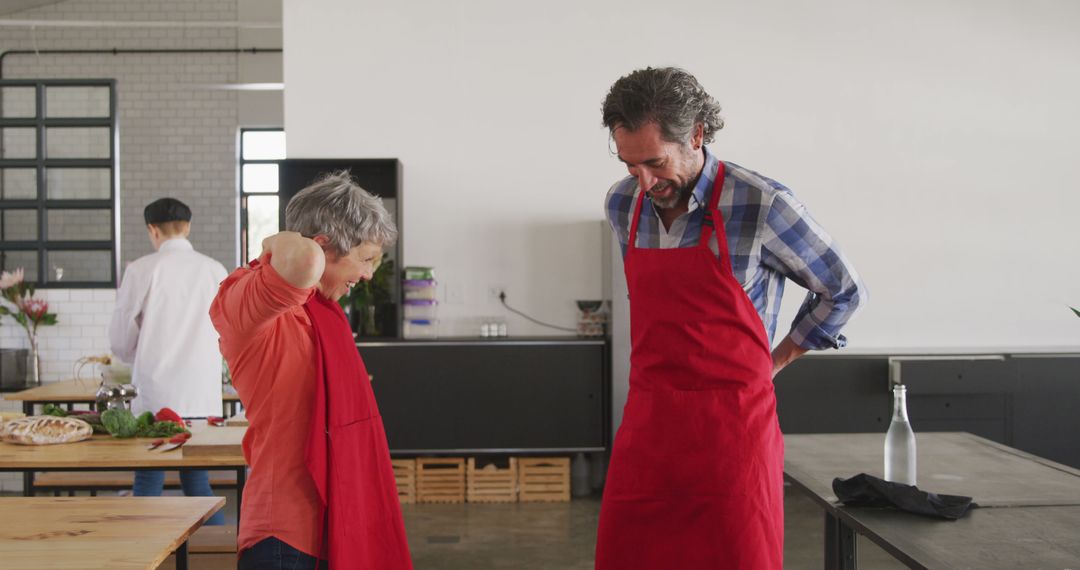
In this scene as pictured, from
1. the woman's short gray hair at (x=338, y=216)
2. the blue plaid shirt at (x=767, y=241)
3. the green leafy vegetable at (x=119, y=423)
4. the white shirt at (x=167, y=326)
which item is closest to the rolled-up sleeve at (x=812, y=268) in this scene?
the blue plaid shirt at (x=767, y=241)

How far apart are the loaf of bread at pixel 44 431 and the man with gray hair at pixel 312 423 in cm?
183

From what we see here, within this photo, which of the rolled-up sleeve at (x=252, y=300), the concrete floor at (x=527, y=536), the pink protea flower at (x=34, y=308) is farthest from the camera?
the pink protea flower at (x=34, y=308)

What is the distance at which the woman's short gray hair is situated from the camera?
6.04 feet

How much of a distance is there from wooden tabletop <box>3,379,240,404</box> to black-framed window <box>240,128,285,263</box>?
5.08m

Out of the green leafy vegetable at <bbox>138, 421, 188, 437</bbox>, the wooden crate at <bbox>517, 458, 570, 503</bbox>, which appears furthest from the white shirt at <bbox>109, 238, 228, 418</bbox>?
the wooden crate at <bbox>517, 458, 570, 503</bbox>

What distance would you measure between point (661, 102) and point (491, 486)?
442 centimetres

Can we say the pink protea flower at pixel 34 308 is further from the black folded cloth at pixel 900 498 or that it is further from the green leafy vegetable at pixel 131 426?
the black folded cloth at pixel 900 498

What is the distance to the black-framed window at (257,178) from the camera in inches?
409

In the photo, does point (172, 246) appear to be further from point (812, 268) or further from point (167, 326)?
point (812, 268)

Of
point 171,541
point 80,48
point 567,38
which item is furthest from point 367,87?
point 80,48

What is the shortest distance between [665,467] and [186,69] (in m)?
9.63

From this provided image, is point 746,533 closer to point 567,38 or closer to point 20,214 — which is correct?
point 567,38

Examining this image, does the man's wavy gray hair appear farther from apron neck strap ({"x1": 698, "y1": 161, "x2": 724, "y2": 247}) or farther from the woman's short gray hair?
the woman's short gray hair

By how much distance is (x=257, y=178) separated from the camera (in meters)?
10.4
